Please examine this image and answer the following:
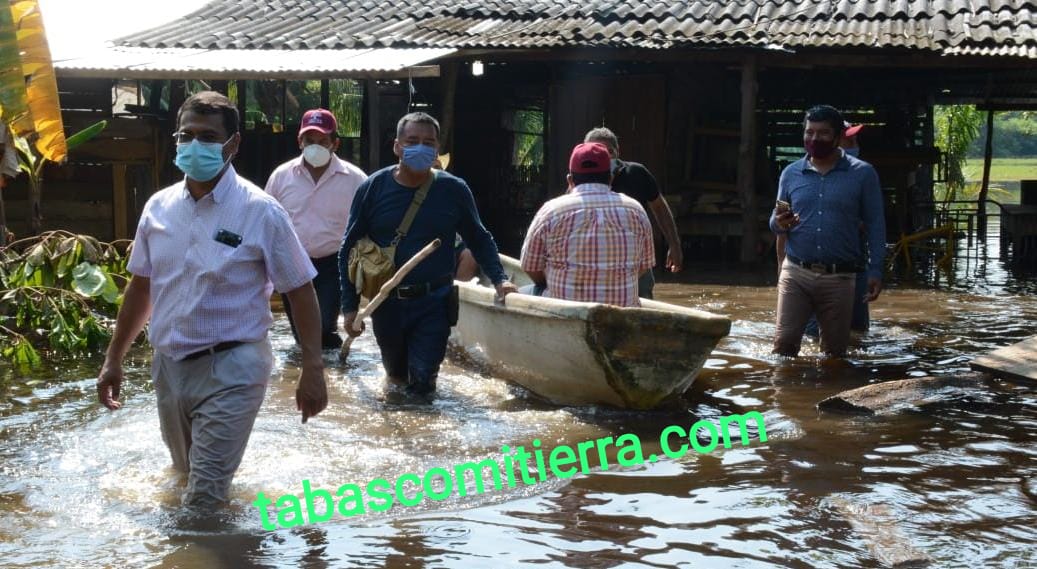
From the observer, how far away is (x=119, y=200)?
1476 centimetres

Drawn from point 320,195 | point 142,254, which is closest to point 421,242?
point 320,195

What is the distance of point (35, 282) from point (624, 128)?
33.1 feet

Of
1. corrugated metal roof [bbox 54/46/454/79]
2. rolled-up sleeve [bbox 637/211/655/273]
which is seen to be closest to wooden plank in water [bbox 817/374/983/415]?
rolled-up sleeve [bbox 637/211/655/273]

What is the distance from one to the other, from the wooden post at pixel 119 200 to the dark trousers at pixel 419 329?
8.18 meters

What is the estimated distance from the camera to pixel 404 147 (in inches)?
280

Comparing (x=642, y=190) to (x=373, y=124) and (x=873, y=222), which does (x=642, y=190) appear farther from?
(x=373, y=124)

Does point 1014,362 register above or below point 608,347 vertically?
below

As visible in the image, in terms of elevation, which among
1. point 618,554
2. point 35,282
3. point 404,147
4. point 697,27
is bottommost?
point 618,554

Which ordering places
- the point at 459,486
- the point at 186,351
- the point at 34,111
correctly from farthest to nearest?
the point at 34,111 < the point at 459,486 < the point at 186,351

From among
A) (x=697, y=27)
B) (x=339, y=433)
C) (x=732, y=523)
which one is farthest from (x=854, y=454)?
(x=697, y=27)

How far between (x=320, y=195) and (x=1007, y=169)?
5273 centimetres

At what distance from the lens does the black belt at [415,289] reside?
7.23 metres

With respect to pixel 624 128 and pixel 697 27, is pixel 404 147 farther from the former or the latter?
pixel 624 128

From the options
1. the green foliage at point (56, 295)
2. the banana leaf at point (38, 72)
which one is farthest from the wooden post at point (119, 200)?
the banana leaf at point (38, 72)
